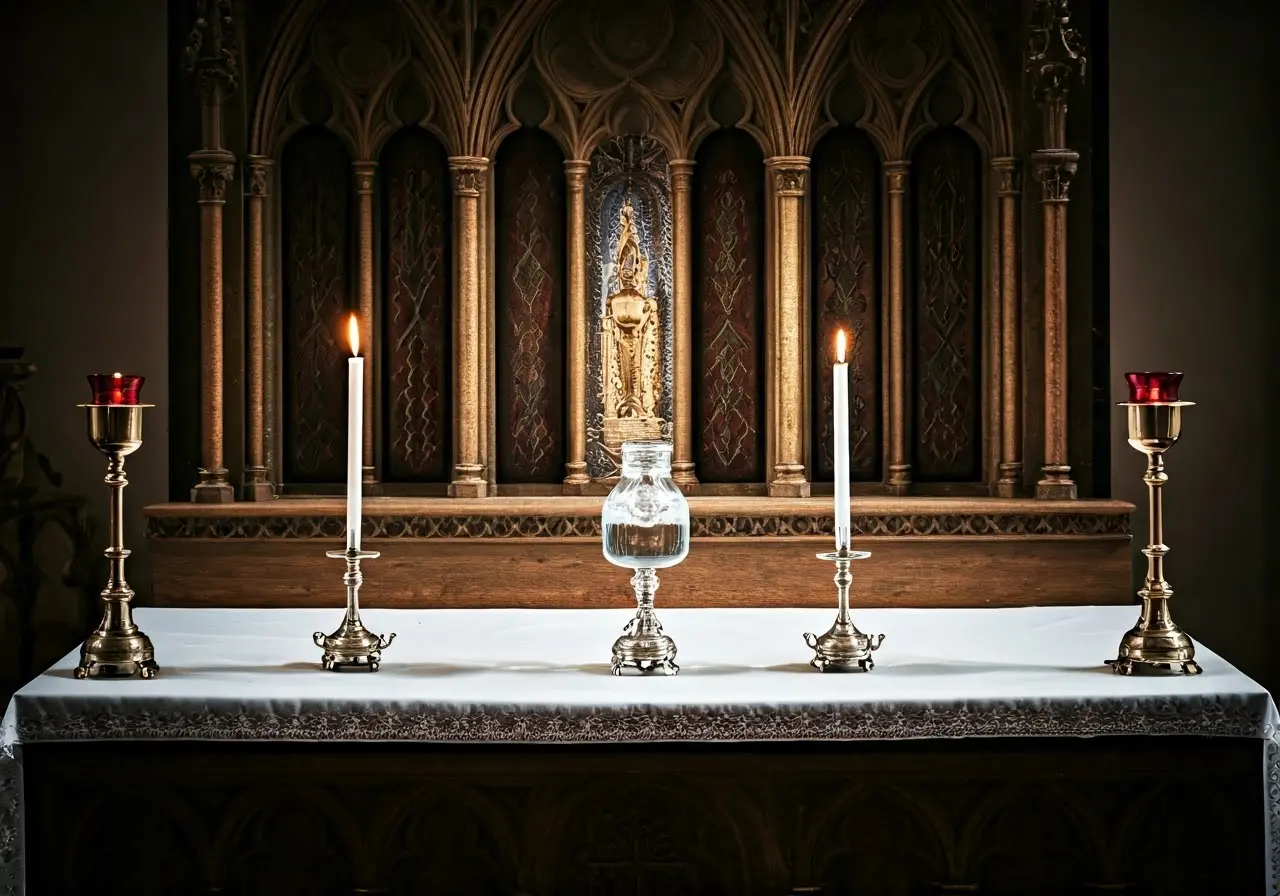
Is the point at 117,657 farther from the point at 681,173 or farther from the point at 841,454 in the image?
the point at 681,173

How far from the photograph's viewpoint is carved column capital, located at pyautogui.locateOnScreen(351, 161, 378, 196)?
5553 mm

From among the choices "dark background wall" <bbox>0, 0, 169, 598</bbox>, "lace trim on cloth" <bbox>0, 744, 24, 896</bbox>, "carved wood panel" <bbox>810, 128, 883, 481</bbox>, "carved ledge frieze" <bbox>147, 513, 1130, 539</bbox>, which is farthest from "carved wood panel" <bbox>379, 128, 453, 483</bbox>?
"lace trim on cloth" <bbox>0, 744, 24, 896</bbox>

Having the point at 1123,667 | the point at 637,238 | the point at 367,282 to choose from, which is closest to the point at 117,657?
the point at 1123,667

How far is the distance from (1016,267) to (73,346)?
3.58 m

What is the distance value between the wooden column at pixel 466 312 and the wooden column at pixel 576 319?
1.09 ft

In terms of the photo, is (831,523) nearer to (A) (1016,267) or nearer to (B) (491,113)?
(A) (1016,267)

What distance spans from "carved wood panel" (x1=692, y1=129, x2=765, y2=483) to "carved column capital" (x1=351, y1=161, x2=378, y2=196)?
4.04 feet

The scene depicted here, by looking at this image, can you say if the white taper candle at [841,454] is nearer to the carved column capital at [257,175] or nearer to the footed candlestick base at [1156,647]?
the footed candlestick base at [1156,647]

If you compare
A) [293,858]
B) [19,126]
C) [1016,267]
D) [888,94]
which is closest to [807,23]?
[888,94]

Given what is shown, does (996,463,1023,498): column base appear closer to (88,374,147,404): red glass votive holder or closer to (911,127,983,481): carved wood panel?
(911,127,983,481): carved wood panel

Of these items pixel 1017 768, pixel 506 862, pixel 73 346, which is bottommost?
pixel 506 862

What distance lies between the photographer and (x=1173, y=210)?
566 cm

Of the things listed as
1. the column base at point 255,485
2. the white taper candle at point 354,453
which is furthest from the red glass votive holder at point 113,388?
the column base at point 255,485

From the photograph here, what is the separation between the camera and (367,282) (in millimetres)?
5574
